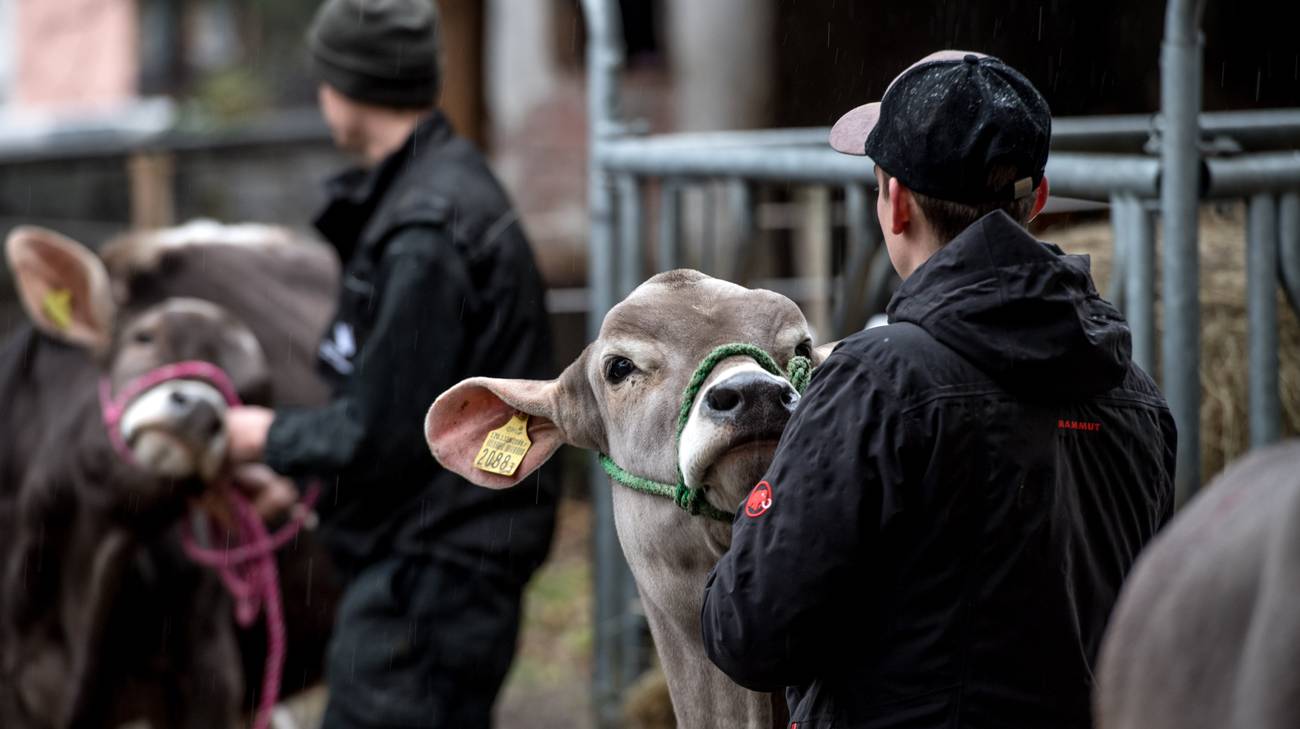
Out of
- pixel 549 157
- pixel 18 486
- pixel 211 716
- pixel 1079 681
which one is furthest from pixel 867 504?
pixel 549 157

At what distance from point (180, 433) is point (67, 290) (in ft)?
2.49

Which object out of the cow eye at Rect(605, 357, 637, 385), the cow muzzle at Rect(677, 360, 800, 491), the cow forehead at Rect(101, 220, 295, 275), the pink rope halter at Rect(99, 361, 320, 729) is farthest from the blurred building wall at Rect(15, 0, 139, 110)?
the cow muzzle at Rect(677, 360, 800, 491)

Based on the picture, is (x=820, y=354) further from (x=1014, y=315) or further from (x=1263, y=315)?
(x=1263, y=315)

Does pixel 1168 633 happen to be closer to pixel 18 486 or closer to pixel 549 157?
pixel 18 486

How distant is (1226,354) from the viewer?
3.41 m

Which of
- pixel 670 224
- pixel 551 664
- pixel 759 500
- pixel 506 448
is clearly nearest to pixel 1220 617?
pixel 759 500

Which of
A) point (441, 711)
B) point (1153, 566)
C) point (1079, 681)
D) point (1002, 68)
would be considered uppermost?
point (1002, 68)

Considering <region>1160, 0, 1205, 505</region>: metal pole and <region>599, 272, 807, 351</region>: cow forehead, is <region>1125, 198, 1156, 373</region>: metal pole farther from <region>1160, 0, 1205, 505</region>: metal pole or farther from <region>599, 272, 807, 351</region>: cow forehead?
<region>599, 272, 807, 351</region>: cow forehead

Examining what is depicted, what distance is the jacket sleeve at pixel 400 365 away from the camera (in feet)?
10.8

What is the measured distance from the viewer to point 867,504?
67.0 inches

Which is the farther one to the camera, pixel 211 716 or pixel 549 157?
pixel 549 157

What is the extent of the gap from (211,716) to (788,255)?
531cm

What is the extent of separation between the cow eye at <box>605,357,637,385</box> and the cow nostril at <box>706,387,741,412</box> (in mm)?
274

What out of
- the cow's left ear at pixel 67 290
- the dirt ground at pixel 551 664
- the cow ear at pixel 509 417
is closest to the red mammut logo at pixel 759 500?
the cow ear at pixel 509 417
